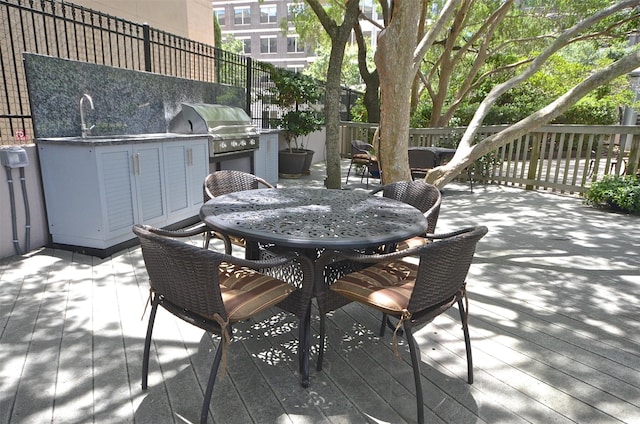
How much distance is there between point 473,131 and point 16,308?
3825 mm

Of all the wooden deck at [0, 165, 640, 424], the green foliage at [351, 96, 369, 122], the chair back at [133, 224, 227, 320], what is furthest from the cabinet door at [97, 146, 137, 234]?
the green foliage at [351, 96, 369, 122]

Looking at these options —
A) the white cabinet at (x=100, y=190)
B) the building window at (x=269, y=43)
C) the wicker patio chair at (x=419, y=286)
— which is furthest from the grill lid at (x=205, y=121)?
the building window at (x=269, y=43)


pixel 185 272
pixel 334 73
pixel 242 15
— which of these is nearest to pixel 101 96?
pixel 185 272

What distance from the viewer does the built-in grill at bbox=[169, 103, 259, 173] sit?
508 centimetres

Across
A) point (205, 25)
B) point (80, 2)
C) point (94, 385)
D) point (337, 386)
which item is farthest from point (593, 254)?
point (205, 25)

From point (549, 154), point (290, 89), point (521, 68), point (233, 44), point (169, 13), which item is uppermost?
point (233, 44)

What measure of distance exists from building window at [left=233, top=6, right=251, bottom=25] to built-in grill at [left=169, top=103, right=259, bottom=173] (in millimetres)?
32135

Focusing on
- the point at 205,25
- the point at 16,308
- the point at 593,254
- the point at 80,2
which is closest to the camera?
the point at 16,308

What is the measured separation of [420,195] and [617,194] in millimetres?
4381

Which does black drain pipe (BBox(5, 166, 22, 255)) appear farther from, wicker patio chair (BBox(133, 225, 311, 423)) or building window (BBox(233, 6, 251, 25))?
building window (BBox(233, 6, 251, 25))

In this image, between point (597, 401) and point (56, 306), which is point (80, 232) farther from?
point (597, 401)

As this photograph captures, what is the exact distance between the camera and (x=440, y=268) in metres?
1.69

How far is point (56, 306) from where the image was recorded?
2.63m

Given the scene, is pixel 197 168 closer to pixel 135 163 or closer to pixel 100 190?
pixel 135 163
